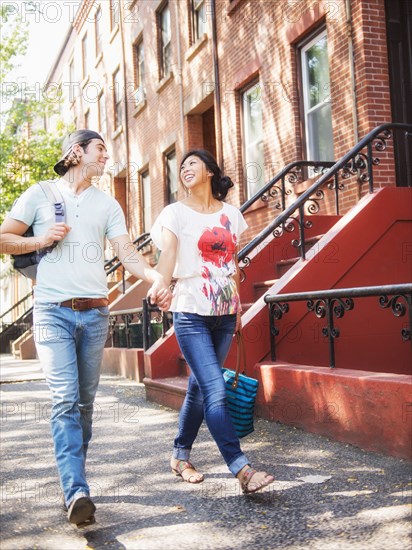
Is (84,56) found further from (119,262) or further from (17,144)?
(119,262)

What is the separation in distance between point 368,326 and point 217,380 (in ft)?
11.6

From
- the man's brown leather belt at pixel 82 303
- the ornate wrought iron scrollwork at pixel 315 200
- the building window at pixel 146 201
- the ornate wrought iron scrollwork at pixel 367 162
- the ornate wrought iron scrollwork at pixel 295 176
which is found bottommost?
the man's brown leather belt at pixel 82 303

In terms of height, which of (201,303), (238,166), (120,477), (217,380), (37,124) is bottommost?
(120,477)

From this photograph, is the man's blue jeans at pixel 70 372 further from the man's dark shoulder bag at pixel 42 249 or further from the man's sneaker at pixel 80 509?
the man's dark shoulder bag at pixel 42 249

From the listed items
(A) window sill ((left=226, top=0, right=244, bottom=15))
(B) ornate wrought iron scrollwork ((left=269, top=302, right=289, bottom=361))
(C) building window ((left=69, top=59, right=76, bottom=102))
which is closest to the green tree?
(C) building window ((left=69, top=59, right=76, bottom=102))

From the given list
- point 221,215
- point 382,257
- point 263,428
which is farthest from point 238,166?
point 221,215

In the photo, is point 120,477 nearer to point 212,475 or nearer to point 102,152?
point 212,475

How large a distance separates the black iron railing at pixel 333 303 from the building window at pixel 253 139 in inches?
243

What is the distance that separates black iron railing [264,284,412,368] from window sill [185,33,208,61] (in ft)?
29.3

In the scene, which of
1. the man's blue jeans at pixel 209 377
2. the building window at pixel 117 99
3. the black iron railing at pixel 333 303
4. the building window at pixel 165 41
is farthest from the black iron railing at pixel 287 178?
the building window at pixel 117 99

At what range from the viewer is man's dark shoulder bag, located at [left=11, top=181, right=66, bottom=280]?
396 centimetres

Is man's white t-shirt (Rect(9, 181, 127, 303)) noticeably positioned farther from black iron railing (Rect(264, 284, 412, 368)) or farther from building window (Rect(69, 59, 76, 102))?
building window (Rect(69, 59, 76, 102))

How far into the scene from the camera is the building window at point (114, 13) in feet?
70.0

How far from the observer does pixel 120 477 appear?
4.85m
